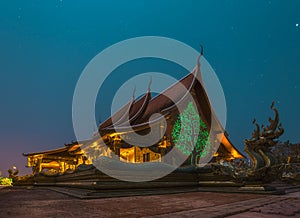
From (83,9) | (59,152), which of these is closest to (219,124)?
(59,152)

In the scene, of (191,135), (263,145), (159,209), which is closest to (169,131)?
(191,135)

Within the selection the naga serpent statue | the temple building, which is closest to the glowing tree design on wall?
the temple building

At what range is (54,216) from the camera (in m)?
2.37

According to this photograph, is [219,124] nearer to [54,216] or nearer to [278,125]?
[278,125]

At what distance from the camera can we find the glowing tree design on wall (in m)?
11.4

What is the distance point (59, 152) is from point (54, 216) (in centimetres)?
1557

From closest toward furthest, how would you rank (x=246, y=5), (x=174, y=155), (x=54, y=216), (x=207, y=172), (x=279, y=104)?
1. (x=54, y=216)
2. (x=207, y=172)
3. (x=174, y=155)
4. (x=279, y=104)
5. (x=246, y=5)

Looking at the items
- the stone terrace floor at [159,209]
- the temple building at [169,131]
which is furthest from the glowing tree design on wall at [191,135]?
the stone terrace floor at [159,209]

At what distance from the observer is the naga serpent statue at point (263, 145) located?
6016mm

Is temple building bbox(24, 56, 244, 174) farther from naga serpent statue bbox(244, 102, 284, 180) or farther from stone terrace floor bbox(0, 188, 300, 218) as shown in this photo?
stone terrace floor bbox(0, 188, 300, 218)

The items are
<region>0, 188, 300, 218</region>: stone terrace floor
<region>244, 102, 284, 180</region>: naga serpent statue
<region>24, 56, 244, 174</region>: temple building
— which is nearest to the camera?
<region>0, 188, 300, 218</region>: stone terrace floor

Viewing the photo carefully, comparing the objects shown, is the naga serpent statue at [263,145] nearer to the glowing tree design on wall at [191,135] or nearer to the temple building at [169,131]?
the temple building at [169,131]

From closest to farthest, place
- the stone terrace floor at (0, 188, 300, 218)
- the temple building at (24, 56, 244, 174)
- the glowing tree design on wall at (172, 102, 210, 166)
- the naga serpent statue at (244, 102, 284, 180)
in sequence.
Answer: the stone terrace floor at (0, 188, 300, 218)
the naga serpent statue at (244, 102, 284, 180)
the temple building at (24, 56, 244, 174)
the glowing tree design on wall at (172, 102, 210, 166)

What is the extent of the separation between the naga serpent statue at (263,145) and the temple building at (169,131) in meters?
4.81
